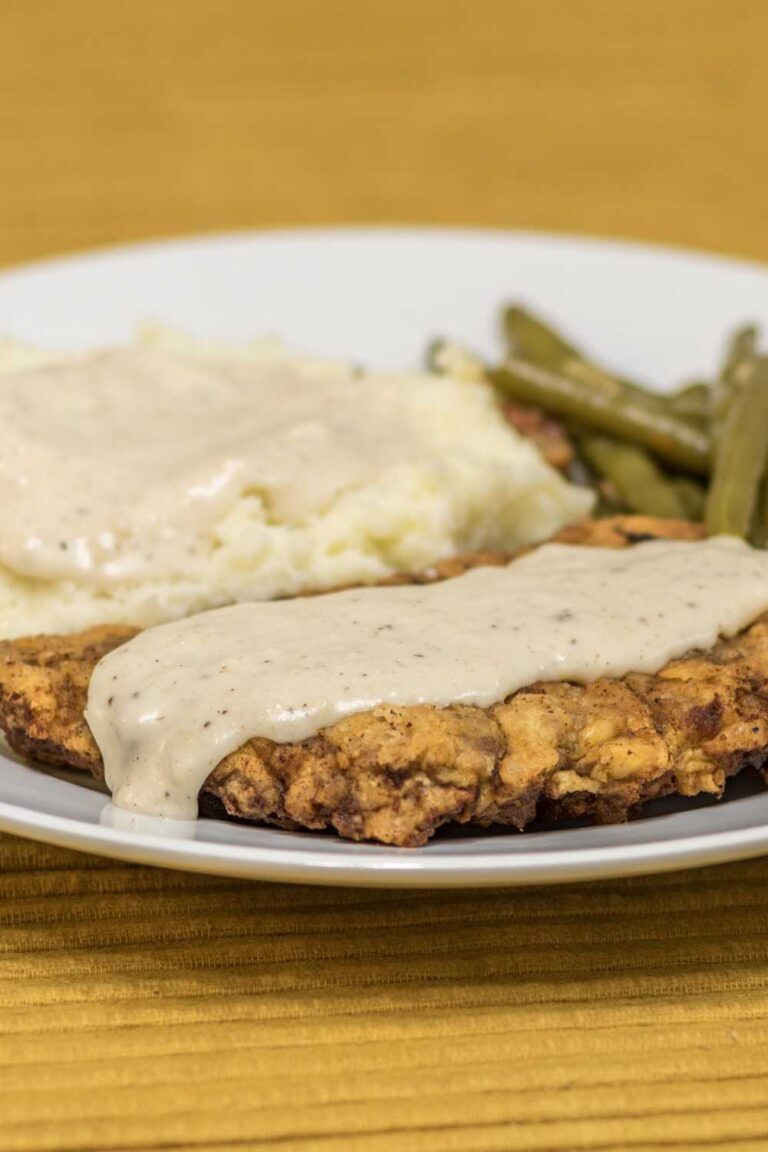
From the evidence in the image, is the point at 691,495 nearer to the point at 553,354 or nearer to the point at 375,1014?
the point at 553,354

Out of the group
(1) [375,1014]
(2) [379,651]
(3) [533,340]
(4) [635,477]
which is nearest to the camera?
(1) [375,1014]

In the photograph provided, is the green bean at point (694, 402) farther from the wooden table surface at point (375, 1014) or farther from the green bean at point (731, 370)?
the wooden table surface at point (375, 1014)

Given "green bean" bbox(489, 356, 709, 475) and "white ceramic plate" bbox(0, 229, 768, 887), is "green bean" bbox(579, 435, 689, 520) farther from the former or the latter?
"white ceramic plate" bbox(0, 229, 768, 887)

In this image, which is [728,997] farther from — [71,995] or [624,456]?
[624,456]

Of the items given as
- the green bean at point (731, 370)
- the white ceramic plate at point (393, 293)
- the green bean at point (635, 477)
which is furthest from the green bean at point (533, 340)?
the green bean at point (731, 370)

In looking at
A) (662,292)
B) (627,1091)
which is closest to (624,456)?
(662,292)

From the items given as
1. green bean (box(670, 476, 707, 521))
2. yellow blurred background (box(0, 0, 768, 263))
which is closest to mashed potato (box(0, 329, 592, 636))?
green bean (box(670, 476, 707, 521))

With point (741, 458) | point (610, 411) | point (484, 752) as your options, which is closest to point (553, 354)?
point (610, 411)
